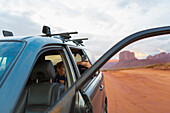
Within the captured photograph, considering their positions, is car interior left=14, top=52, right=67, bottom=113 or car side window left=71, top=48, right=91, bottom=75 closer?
car interior left=14, top=52, right=67, bottom=113

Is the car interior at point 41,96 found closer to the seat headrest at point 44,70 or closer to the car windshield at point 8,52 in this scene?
the seat headrest at point 44,70

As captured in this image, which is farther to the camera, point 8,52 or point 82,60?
point 82,60

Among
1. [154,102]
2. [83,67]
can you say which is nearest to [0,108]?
[83,67]

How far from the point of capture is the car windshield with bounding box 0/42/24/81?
1227 millimetres

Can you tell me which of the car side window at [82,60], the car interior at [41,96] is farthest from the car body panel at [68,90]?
the car side window at [82,60]

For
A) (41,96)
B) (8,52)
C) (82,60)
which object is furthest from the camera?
(82,60)

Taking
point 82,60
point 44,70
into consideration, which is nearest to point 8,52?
point 44,70

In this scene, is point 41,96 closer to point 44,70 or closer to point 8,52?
point 44,70

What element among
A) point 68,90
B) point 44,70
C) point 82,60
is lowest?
point 68,90

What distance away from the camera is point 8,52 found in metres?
1.32

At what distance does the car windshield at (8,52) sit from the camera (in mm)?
1227

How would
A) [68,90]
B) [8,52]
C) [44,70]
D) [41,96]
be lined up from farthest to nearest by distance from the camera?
[44,70] → [41,96] → [8,52] → [68,90]

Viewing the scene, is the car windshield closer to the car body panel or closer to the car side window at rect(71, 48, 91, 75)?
the car body panel

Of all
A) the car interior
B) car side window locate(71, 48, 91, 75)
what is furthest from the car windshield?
car side window locate(71, 48, 91, 75)
